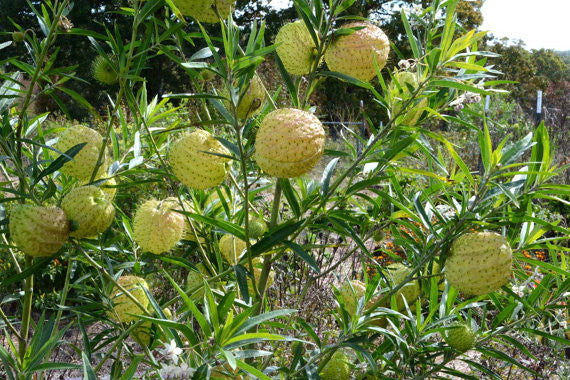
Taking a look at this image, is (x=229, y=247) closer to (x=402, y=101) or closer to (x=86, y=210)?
(x=86, y=210)

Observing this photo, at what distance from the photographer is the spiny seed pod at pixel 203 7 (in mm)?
825

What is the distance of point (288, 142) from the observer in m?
0.72

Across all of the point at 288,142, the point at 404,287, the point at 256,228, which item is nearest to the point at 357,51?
the point at 288,142

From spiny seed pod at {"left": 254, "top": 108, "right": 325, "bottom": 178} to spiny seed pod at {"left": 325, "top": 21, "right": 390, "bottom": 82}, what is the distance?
0.54 ft

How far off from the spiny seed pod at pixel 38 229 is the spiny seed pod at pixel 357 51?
1.70 feet

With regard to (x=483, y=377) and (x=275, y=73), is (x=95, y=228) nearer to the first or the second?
(x=483, y=377)

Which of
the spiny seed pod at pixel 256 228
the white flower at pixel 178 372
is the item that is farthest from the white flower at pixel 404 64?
the white flower at pixel 178 372

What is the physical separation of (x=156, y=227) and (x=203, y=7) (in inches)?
17.0

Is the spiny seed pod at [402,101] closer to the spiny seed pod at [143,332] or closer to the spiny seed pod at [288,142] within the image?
the spiny seed pod at [288,142]

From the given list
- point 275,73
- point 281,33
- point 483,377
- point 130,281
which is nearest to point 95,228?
point 130,281

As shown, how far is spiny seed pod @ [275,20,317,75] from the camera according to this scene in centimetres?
88

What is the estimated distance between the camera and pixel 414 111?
0.98 meters

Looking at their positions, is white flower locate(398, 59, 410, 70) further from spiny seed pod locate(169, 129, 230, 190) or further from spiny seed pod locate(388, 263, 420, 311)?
spiny seed pod locate(388, 263, 420, 311)

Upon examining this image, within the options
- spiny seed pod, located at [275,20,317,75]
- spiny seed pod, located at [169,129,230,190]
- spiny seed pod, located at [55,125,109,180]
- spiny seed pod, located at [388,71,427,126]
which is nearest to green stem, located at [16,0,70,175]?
spiny seed pod, located at [55,125,109,180]
